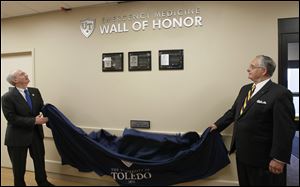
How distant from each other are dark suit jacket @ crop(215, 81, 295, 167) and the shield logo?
193 centimetres

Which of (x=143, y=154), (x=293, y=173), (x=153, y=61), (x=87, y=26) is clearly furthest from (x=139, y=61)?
(x=293, y=173)

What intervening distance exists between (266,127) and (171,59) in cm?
117

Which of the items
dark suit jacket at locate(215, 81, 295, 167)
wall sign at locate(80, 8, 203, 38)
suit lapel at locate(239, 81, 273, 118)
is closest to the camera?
dark suit jacket at locate(215, 81, 295, 167)

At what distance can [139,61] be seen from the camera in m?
2.44

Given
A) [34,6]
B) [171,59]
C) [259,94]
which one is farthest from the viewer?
[34,6]

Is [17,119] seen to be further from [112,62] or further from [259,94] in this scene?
[259,94]

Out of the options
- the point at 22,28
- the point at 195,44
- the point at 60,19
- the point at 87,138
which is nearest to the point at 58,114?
the point at 87,138

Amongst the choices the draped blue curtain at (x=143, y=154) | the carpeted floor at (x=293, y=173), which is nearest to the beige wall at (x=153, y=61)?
the draped blue curtain at (x=143, y=154)

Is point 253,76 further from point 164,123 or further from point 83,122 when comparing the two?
point 83,122

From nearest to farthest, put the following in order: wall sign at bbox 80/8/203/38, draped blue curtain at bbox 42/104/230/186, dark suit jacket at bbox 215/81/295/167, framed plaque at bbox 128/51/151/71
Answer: dark suit jacket at bbox 215/81/295/167 → draped blue curtain at bbox 42/104/230/186 → wall sign at bbox 80/8/203/38 → framed plaque at bbox 128/51/151/71

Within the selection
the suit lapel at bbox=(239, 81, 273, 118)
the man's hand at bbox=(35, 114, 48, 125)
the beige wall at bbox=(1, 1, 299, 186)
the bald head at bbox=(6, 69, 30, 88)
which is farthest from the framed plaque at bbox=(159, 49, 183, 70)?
the bald head at bbox=(6, 69, 30, 88)

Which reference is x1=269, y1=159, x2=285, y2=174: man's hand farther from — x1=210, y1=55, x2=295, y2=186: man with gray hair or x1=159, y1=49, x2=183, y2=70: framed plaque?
x1=159, y1=49, x2=183, y2=70: framed plaque

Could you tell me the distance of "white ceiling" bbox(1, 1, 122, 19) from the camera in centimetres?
247

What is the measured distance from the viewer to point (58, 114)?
2.28 metres
